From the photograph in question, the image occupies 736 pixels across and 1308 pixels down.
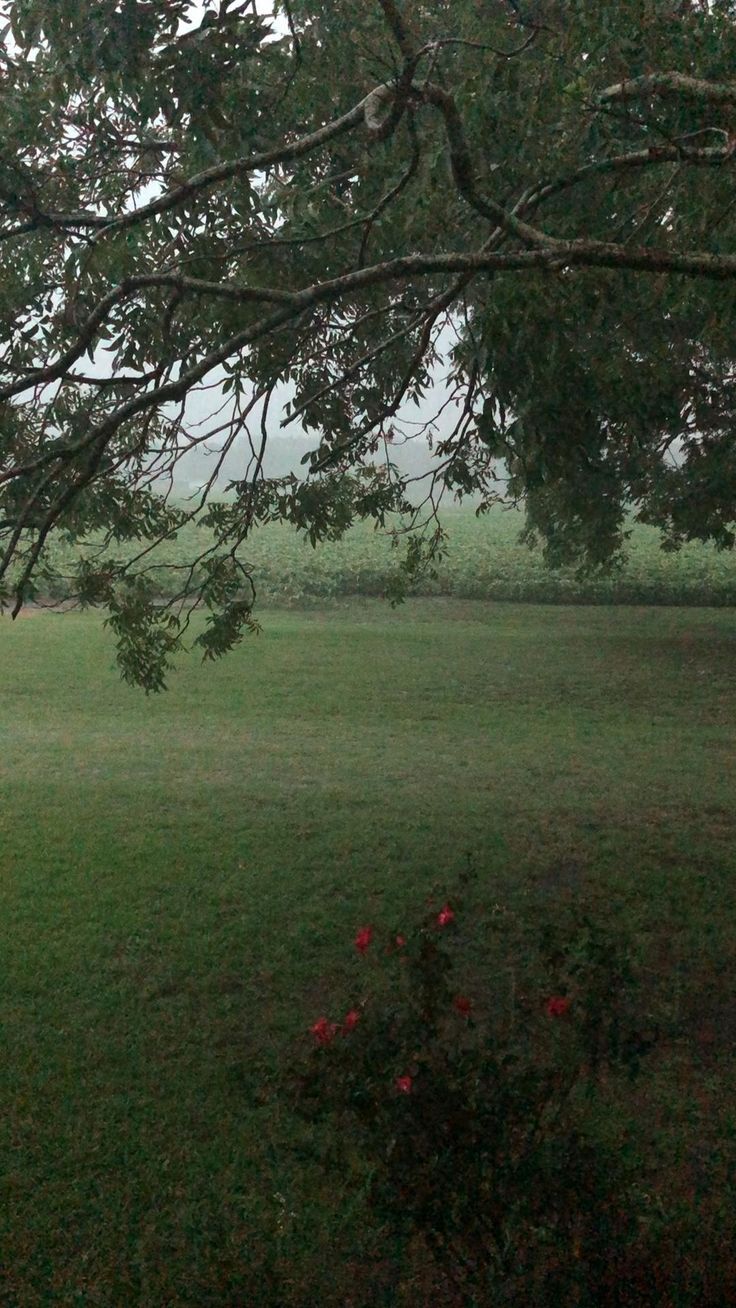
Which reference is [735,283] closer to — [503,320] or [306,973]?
[503,320]

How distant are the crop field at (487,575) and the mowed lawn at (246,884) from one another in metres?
7.98

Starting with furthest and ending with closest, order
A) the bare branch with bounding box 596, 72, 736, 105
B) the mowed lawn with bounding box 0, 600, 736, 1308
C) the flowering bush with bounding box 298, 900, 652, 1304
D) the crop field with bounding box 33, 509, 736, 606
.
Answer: the crop field with bounding box 33, 509, 736, 606 → the bare branch with bounding box 596, 72, 736, 105 → the mowed lawn with bounding box 0, 600, 736, 1308 → the flowering bush with bounding box 298, 900, 652, 1304

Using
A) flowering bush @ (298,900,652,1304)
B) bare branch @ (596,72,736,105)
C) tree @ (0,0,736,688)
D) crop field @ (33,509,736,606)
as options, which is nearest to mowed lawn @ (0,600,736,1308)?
flowering bush @ (298,900,652,1304)

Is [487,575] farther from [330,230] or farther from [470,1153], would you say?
[470,1153]

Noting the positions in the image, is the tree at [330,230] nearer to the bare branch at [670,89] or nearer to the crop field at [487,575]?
the bare branch at [670,89]

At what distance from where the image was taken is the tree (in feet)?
16.8

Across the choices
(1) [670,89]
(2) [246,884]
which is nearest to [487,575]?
(2) [246,884]

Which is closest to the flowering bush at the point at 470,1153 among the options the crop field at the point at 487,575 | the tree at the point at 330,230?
the tree at the point at 330,230

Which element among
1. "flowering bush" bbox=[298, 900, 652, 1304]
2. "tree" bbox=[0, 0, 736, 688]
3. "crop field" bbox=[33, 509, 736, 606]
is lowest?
"flowering bush" bbox=[298, 900, 652, 1304]

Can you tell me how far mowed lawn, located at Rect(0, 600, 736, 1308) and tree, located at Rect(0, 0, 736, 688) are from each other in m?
1.60

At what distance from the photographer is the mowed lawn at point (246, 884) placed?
12.6ft

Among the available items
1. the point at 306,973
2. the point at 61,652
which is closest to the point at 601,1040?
the point at 306,973

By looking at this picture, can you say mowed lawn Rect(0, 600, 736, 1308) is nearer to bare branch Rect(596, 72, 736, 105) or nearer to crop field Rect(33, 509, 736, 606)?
bare branch Rect(596, 72, 736, 105)

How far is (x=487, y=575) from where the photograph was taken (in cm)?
2573
